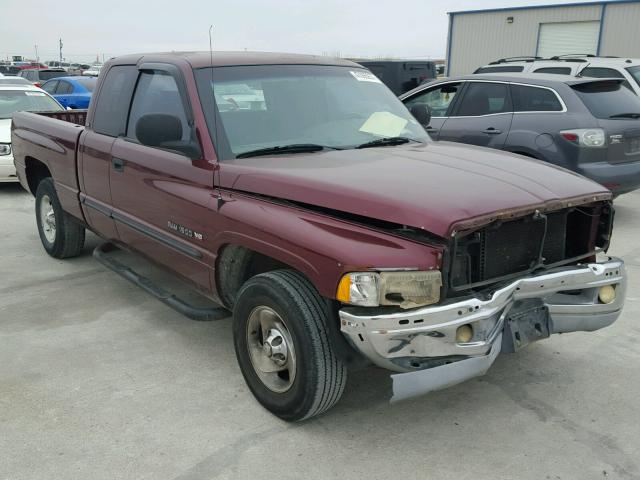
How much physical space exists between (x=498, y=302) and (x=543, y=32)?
80.4 ft

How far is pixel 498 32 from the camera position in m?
25.5

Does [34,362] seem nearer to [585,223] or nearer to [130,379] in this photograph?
[130,379]

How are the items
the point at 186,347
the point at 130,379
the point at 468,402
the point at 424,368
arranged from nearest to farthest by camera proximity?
the point at 424,368 → the point at 468,402 → the point at 130,379 → the point at 186,347

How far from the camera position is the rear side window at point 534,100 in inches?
280

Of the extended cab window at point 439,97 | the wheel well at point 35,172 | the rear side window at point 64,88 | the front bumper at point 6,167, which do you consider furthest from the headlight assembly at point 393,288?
the rear side window at point 64,88

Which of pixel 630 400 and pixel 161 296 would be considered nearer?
pixel 630 400

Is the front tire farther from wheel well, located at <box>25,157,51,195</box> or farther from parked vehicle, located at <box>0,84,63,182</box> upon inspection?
parked vehicle, located at <box>0,84,63,182</box>

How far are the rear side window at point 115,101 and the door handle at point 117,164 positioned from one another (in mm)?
214

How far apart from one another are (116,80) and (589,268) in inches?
143

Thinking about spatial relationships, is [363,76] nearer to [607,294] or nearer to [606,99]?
[607,294]

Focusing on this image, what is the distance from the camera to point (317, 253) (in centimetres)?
283

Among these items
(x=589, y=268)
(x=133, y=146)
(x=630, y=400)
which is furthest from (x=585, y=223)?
(x=133, y=146)

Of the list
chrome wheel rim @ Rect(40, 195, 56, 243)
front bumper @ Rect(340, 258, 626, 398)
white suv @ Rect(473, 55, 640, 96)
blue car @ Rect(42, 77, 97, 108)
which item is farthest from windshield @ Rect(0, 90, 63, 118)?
front bumper @ Rect(340, 258, 626, 398)

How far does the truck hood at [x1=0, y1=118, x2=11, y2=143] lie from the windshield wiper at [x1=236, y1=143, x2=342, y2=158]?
22.7 feet
